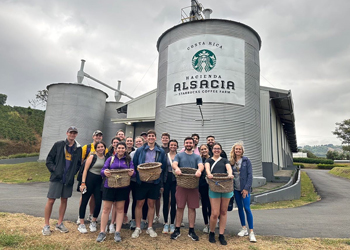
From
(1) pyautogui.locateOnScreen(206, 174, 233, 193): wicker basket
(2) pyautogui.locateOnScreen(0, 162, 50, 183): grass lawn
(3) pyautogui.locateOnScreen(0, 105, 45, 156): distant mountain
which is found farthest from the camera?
(3) pyautogui.locateOnScreen(0, 105, 45, 156): distant mountain

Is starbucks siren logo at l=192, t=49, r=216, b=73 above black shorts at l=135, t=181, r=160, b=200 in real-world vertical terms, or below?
above

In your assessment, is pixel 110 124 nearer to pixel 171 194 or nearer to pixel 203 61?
pixel 203 61

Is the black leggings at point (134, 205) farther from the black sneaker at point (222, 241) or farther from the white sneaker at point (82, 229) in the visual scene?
the black sneaker at point (222, 241)

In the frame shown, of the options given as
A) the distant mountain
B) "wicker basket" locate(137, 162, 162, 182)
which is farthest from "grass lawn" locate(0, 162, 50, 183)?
the distant mountain

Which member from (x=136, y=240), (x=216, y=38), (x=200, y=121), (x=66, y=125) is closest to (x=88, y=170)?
(x=136, y=240)

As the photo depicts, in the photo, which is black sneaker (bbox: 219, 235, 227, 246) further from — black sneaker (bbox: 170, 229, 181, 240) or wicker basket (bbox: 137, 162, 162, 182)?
wicker basket (bbox: 137, 162, 162, 182)

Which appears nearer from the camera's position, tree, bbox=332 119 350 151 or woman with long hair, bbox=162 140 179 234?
woman with long hair, bbox=162 140 179 234

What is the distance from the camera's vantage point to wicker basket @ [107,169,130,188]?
13.1 feet

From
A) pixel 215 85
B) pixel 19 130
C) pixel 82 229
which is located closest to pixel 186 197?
pixel 82 229

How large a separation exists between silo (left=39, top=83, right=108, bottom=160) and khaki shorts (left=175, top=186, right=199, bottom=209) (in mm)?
20031

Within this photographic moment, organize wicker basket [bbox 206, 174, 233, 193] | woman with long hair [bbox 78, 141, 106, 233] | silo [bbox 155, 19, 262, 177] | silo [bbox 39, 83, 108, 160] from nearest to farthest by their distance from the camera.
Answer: wicker basket [bbox 206, 174, 233, 193] < woman with long hair [bbox 78, 141, 106, 233] < silo [bbox 155, 19, 262, 177] < silo [bbox 39, 83, 108, 160]

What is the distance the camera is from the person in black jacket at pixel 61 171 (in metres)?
4.28

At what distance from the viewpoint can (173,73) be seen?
14.0m

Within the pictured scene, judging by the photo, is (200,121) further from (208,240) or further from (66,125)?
(66,125)
